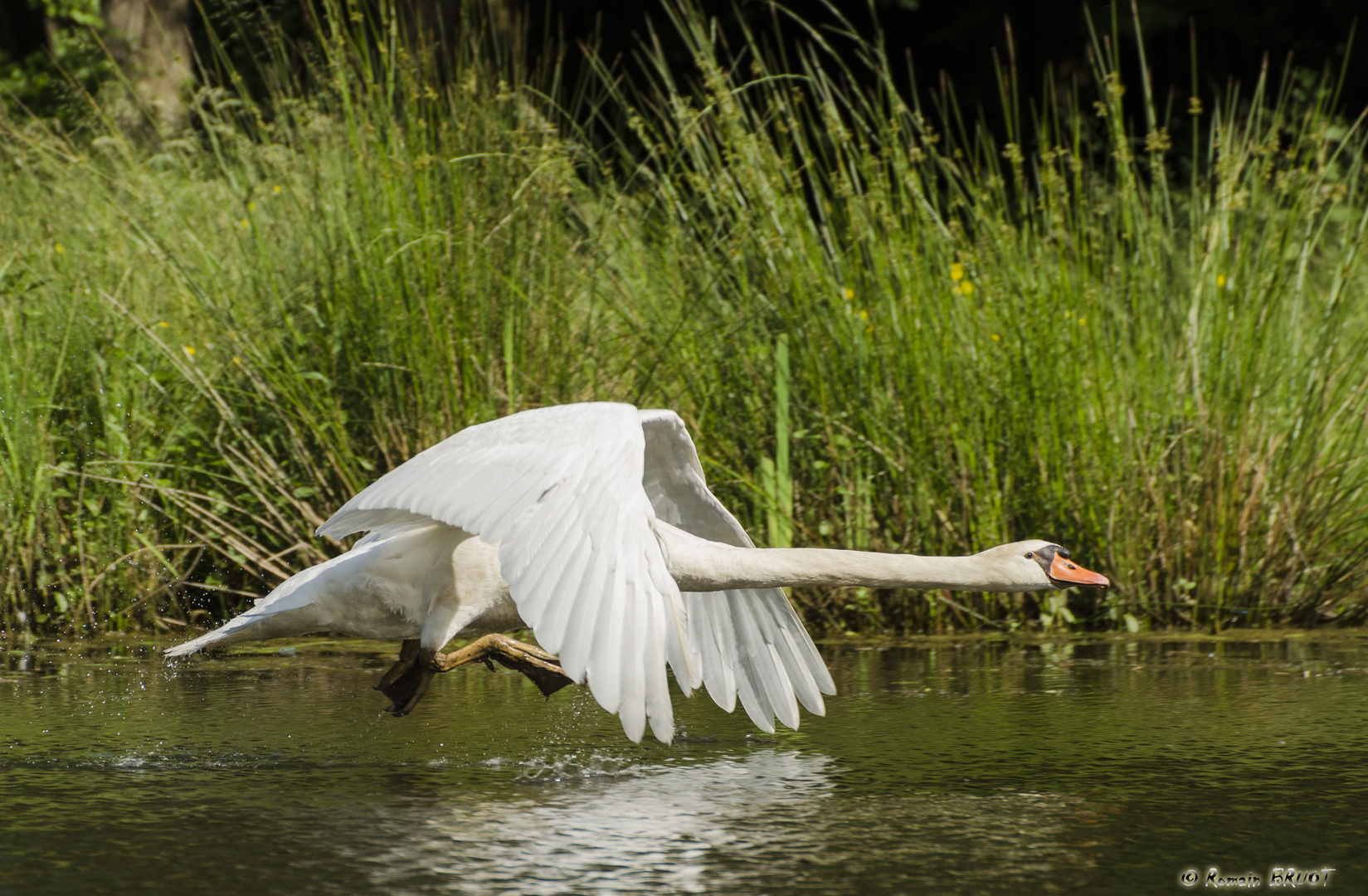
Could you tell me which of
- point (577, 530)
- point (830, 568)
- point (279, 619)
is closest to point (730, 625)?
point (830, 568)

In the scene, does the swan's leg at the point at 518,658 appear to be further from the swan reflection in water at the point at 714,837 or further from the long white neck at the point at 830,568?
the swan reflection in water at the point at 714,837

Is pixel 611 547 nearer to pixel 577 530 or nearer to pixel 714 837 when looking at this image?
pixel 577 530

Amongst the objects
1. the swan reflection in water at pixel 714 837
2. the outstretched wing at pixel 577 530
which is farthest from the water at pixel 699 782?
the outstretched wing at pixel 577 530

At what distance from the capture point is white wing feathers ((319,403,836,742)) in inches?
127

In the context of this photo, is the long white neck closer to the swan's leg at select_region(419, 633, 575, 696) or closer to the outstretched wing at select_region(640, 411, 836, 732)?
the outstretched wing at select_region(640, 411, 836, 732)

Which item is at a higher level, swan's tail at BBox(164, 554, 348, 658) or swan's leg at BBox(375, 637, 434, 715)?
swan's tail at BBox(164, 554, 348, 658)

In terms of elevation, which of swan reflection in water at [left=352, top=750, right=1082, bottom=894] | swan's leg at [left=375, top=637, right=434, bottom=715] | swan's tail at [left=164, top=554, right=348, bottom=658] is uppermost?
swan's tail at [left=164, top=554, right=348, bottom=658]

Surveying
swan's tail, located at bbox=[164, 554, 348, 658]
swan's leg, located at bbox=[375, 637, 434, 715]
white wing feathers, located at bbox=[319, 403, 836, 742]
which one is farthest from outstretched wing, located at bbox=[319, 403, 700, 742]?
swan's leg, located at bbox=[375, 637, 434, 715]

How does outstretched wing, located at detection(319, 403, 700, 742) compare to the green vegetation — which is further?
the green vegetation

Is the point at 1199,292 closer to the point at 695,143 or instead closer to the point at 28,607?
the point at 695,143

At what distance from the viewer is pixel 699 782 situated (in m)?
3.90

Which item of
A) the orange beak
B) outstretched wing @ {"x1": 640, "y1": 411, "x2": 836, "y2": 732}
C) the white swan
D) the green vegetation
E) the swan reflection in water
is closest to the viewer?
the swan reflection in water

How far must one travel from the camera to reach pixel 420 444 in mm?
6219

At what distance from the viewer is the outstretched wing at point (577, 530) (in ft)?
10.5
